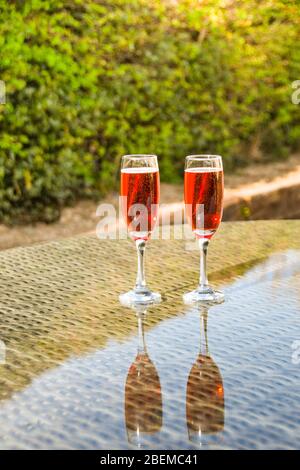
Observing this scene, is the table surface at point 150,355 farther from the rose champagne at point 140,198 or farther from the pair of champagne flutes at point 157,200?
the rose champagne at point 140,198

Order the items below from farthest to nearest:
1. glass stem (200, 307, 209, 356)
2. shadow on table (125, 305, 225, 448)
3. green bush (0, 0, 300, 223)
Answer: green bush (0, 0, 300, 223)
glass stem (200, 307, 209, 356)
shadow on table (125, 305, 225, 448)

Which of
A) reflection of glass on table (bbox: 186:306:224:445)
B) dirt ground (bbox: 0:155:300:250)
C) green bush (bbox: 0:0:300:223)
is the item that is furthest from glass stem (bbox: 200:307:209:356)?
green bush (bbox: 0:0:300:223)

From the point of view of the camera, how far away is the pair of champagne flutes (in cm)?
180

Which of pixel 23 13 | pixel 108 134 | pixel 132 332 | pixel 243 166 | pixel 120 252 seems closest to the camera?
pixel 132 332

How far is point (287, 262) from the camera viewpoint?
86.4 inches

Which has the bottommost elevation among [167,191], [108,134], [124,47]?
[167,191]

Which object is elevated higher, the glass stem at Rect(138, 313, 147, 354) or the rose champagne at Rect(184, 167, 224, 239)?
the rose champagne at Rect(184, 167, 224, 239)

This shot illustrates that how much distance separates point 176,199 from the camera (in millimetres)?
6938

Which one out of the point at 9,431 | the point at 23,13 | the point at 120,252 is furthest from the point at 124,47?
the point at 9,431

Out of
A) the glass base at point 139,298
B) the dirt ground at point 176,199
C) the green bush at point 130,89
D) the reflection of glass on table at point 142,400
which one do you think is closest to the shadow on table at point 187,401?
the reflection of glass on table at point 142,400

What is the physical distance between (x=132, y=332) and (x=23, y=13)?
186 inches

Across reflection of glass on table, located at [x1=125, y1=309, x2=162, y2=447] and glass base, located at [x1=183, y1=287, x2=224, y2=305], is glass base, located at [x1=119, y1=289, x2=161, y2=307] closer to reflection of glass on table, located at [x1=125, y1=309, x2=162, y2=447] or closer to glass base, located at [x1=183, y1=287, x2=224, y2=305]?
glass base, located at [x1=183, y1=287, x2=224, y2=305]

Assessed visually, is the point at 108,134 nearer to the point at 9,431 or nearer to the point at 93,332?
the point at 93,332

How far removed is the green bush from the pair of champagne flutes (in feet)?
13.6
